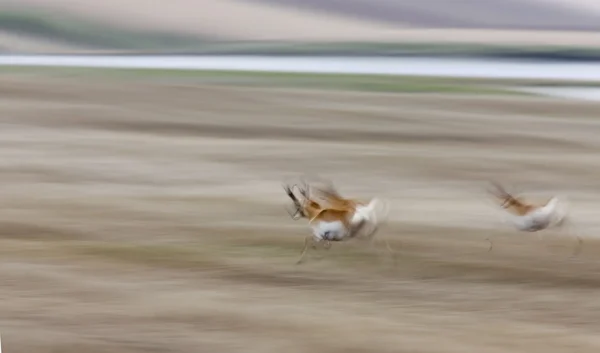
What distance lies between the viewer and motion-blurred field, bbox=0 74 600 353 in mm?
2400

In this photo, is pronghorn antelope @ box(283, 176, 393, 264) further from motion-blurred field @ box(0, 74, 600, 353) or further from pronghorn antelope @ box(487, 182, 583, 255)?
pronghorn antelope @ box(487, 182, 583, 255)

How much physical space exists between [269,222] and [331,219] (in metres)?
0.41

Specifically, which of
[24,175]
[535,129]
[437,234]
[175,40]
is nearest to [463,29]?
[437,234]

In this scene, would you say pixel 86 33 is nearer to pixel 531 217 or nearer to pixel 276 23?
pixel 276 23

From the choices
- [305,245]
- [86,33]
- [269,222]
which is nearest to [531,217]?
[305,245]

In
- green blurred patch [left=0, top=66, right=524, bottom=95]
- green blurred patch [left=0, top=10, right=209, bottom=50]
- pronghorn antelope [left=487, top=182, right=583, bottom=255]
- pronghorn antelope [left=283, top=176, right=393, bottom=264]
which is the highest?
green blurred patch [left=0, top=66, right=524, bottom=95]

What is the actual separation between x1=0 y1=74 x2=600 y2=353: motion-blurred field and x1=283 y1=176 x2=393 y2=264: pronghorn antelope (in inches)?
2.3

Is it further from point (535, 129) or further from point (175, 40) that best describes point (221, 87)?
point (535, 129)

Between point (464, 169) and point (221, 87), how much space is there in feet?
2.48

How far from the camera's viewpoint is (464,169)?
3.47 m

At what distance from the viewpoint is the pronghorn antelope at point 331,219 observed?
2.65 m

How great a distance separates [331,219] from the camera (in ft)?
8.70

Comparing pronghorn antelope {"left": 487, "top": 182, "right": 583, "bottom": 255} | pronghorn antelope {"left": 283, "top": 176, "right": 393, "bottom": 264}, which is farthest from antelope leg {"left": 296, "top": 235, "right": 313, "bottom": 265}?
pronghorn antelope {"left": 487, "top": 182, "right": 583, "bottom": 255}

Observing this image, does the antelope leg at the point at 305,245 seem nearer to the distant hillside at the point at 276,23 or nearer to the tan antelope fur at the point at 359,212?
the tan antelope fur at the point at 359,212
